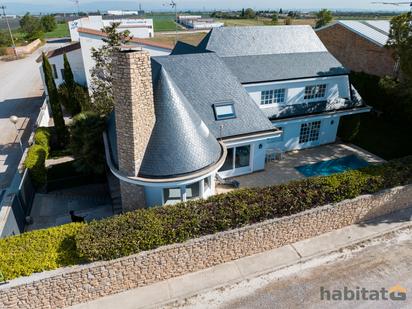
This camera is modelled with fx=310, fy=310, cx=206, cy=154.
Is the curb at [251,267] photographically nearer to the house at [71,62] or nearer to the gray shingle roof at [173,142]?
the gray shingle roof at [173,142]

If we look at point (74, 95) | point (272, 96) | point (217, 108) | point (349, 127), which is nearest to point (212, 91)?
point (217, 108)

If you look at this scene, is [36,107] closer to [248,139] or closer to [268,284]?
[248,139]

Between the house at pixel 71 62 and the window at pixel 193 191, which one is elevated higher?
the house at pixel 71 62

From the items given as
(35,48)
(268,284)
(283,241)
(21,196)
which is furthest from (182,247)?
(35,48)

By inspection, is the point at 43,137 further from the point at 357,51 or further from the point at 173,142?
the point at 357,51

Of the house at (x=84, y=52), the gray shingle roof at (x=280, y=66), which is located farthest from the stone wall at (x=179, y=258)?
the house at (x=84, y=52)
